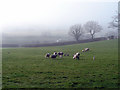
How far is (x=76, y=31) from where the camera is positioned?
4028 inches

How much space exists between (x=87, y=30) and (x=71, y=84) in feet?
310

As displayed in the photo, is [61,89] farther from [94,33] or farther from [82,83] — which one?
[94,33]

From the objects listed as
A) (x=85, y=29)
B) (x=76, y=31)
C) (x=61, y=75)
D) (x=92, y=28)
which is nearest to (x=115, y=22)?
(x=92, y=28)

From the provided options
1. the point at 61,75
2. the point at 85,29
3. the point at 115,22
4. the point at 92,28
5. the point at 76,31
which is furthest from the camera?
the point at 76,31

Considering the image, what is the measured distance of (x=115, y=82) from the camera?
8578 millimetres

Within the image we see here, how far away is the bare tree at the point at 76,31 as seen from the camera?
102 m

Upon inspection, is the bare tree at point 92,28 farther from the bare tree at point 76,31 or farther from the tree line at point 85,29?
the bare tree at point 76,31

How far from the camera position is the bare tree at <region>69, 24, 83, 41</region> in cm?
10150

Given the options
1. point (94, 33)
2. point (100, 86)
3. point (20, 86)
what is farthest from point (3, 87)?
point (94, 33)

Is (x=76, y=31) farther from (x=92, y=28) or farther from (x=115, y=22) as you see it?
(x=115, y=22)

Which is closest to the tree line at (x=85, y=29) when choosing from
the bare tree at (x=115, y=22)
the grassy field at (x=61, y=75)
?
the bare tree at (x=115, y=22)

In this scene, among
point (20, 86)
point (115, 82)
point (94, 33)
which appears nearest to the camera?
point (20, 86)

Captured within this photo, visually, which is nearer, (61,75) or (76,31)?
(61,75)

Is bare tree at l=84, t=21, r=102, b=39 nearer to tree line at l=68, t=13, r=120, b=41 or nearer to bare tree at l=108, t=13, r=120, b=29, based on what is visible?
tree line at l=68, t=13, r=120, b=41
